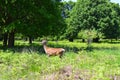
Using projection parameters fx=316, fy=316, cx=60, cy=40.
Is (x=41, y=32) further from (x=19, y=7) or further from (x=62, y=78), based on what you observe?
(x=62, y=78)

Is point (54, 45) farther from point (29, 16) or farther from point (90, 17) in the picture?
point (90, 17)

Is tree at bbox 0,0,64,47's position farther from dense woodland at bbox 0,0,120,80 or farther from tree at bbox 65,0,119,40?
tree at bbox 65,0,119,40

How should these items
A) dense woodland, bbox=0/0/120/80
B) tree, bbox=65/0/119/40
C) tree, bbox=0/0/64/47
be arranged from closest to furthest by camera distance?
dense woodland, bbox=0/0/120/80
tree, bbox=0/0/64/47
tree, bbox=65/0/119/40

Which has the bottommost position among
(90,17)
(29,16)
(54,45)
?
(54,45)

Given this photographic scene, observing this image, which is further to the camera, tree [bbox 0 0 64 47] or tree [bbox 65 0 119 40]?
tree [bbox 65 0 119 40]

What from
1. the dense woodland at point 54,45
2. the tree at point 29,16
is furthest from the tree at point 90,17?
the tree at point 29,16

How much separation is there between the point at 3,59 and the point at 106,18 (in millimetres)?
69400

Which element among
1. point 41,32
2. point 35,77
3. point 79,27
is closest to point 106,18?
point 79,27

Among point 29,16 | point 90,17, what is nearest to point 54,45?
point 29,16

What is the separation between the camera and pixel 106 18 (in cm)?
8088

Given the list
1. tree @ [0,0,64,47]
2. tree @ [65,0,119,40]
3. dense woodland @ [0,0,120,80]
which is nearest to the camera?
dense woodland @ [0,0,120,80]

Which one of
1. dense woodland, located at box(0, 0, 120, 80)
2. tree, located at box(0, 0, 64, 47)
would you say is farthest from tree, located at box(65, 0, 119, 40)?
tree, located at box(0, 0, 64, 47)

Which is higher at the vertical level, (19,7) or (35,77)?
(19,7)

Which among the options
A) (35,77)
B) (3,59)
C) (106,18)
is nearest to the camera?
(35,77)
